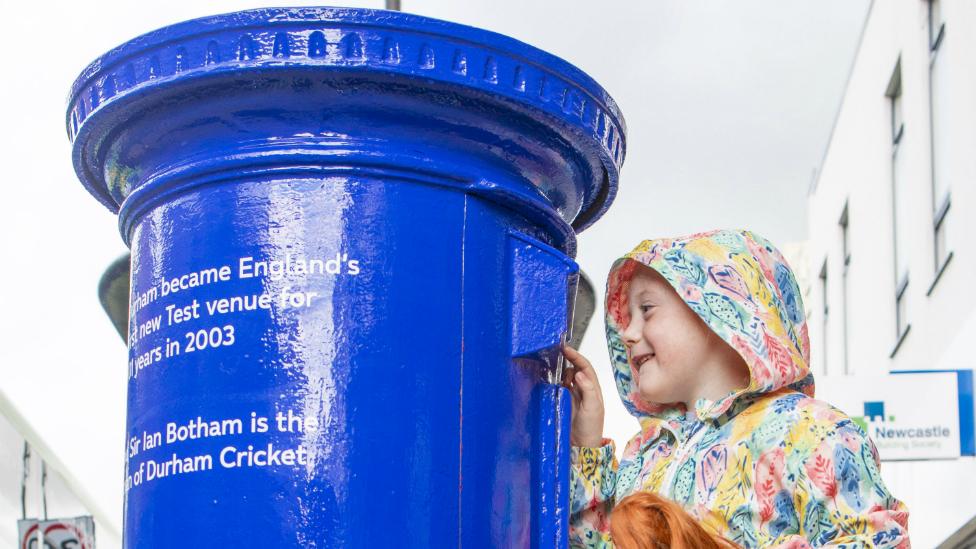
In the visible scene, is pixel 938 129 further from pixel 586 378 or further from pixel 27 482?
pixel 586 378

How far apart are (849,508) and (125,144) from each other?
1595 millimetres

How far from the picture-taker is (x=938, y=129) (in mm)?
15688

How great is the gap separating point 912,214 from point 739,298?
44.4ft

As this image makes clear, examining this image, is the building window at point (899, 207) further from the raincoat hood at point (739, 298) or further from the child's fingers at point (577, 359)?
the child's fingers at point (577, 359)

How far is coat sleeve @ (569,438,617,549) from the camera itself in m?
3.37

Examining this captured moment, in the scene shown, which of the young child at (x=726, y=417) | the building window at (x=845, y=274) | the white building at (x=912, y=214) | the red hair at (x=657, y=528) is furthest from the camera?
the building window at (x=845, y=274)

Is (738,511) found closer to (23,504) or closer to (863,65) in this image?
(23,504)

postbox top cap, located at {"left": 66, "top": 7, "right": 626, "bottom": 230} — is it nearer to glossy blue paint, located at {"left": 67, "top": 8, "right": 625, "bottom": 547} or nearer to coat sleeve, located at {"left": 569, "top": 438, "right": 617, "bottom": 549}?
glossy blue paint, located at {"left": 67, "top": 8, "right": 625, "bottom": 547}

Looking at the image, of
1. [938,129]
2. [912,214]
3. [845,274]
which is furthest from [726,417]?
[845,274]

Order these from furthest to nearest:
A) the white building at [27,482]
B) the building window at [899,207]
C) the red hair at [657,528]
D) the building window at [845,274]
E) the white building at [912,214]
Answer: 1. the building window at [845,274]
2. the building window at [899,207]
3. the white building at [912,214]
4. the white building at [27,482]
5. the red hair at [657,528]

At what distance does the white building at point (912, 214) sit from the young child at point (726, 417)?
32.7ft

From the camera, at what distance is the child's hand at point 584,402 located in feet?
10.9

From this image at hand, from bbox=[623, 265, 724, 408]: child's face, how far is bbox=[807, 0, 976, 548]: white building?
32.8 feet

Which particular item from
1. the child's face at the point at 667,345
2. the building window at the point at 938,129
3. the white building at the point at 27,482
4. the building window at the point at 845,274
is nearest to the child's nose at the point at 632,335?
the child's face at the point at 667,345
